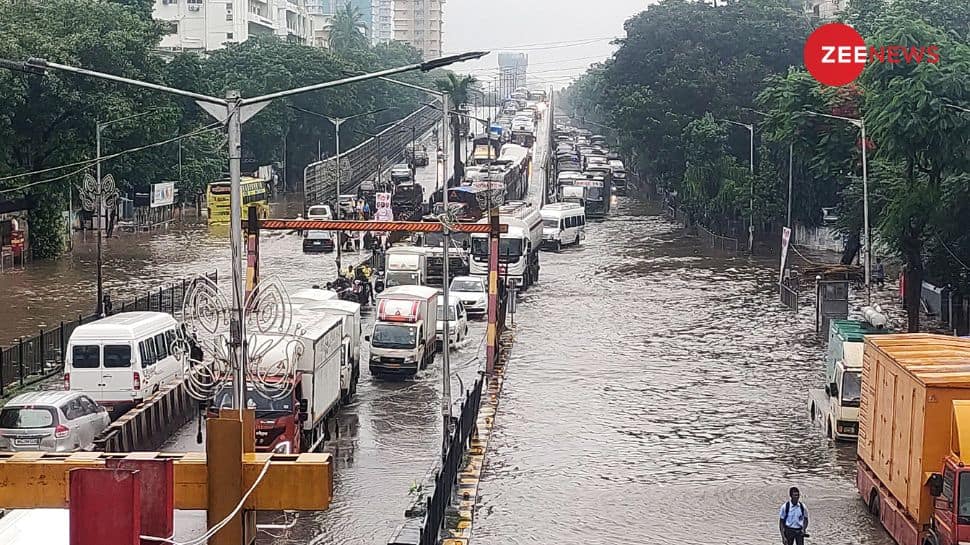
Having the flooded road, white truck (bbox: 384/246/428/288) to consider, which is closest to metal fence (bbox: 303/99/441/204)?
white truck (bbox: 384/246/428/288)

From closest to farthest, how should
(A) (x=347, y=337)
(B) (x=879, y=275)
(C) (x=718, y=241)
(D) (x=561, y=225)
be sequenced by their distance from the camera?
(A) (x=347, y=337) < (B) (x=879, y=275) < (D) (x=561, y=225) < (C) (x=718, y=241)

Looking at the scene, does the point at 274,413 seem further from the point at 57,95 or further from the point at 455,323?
the point at 57,95

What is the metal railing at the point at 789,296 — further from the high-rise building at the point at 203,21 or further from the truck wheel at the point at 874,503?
the high-rise building at the point at 203,21

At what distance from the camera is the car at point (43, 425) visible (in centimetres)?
2144

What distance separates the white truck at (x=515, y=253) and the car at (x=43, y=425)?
2235cm

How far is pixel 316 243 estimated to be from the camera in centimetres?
5644

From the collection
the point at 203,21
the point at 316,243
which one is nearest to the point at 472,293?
the point at 316,243

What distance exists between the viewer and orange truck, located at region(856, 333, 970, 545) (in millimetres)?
15758

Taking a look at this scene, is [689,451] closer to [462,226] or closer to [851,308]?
[462,226]

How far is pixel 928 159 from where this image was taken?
112 ft

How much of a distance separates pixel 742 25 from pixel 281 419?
58.3 m

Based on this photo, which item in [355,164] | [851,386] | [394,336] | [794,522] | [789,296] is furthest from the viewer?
[355,164]

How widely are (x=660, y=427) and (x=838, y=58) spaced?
20.9m

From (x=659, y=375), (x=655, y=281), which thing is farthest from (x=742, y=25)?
(x=659, y=375)
